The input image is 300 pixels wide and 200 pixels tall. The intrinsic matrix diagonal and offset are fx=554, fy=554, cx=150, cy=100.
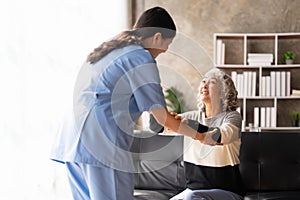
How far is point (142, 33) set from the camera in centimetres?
220

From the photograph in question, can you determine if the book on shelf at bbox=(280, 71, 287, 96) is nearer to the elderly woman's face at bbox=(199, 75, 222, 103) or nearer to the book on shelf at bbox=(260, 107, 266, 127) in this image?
the book on shelf at bbox=(260, 107, 266, 127)

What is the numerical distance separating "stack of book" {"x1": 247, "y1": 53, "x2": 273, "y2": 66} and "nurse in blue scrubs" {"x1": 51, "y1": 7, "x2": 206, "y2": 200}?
11.5 feet

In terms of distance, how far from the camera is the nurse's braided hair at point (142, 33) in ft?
7.11

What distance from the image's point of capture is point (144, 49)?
2.17 m

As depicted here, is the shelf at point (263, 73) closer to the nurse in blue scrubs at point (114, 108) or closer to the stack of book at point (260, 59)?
the stack of book at point (260, 59)

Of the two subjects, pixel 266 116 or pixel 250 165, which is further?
pixel 266 116

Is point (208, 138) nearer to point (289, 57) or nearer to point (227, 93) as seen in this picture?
point (227, 93)

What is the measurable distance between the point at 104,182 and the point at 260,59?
3726 millimetres

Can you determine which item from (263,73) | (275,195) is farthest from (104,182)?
(263,73)

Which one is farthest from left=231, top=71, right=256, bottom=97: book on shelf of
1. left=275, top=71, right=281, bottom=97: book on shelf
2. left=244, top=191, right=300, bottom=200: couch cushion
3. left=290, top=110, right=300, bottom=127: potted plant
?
left=244, top=191, right=300, bottom=200: couch cushion

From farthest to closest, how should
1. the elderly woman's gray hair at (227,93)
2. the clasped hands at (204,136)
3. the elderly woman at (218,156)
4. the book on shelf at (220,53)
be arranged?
the book on shelf at (220,53), the elderly woman's gray hair at (227,93), the elderly woman at (218,156), the clasped hands at (204,136)

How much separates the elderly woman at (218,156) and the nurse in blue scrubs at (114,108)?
0.77m

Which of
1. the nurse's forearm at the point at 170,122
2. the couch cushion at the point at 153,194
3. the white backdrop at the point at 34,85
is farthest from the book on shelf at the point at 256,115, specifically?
the nurse's forearm at the point at 170,122

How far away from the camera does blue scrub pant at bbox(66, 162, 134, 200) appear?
7.02 feet
